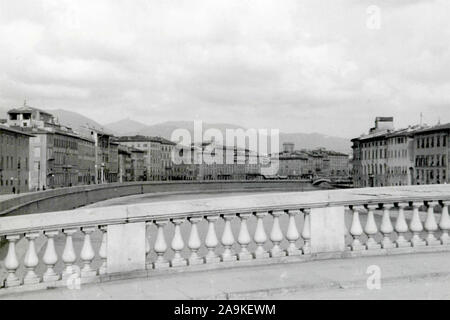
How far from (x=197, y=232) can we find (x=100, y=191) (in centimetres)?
6868

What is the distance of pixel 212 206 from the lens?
5410mm

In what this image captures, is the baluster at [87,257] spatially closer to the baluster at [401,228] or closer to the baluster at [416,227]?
the baluster at [401,228]

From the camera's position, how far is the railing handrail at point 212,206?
15.9 ft

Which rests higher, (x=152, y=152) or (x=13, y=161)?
(x=152, y=152)

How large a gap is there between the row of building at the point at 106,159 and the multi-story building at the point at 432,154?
45800 millimetres

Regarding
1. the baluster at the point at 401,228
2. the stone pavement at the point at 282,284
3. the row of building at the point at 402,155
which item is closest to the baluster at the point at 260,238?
the stone pavement at the point at 282,284

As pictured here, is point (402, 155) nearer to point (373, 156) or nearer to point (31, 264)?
point (373, 156)

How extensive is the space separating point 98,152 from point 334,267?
331ft

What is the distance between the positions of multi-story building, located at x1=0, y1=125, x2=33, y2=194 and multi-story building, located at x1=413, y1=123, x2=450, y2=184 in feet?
152

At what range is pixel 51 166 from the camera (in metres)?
77.9

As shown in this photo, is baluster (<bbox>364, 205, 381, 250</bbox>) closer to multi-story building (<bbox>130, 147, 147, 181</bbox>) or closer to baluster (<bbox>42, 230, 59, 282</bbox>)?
baluster (<bbox>42, 230, 59, 282</bbox>)

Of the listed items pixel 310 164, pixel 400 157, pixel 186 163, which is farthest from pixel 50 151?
pixel 310 164

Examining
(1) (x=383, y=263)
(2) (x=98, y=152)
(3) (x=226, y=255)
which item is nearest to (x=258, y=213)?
(3) (x=226, y=255)
